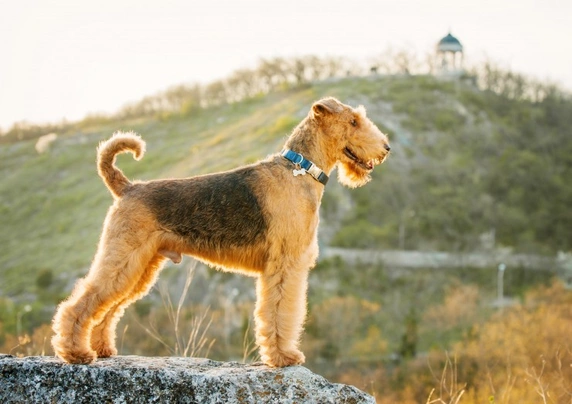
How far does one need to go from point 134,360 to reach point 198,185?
1682mm

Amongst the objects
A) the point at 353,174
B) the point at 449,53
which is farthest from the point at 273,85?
the point at 353,174

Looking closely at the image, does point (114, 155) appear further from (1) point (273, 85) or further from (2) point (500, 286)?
(1) point (273, 85)

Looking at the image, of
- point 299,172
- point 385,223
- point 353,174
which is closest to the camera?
point 299,172

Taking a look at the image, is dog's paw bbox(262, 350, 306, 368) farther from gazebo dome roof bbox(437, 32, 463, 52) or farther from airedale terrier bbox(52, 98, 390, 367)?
gazebo dome roof bbox(437, 32, 463, 52)

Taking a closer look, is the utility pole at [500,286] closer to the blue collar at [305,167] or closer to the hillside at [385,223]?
the hillside at [385,223]

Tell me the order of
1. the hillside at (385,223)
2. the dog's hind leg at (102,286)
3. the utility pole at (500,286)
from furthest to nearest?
the utility pole at (500,286) < the hillside at (385,223) < the dog's hind leg at (102,286)

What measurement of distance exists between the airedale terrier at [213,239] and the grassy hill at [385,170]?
7157 cm

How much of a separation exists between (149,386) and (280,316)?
1.35 m

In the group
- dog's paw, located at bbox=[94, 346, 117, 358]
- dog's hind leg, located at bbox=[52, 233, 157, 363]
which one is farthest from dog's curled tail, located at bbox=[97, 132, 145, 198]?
dog's paw, located at bbox=[94, 346, 117, 358]

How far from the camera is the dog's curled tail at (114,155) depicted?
6883 mm

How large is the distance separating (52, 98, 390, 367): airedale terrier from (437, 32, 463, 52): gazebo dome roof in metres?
104

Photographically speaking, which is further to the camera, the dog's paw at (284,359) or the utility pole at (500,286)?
the utility pole at (500,286)

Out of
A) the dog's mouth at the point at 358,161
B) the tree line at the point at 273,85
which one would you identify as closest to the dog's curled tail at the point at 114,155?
the dog's mouth at the point at 358,161

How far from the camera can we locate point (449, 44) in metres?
107
